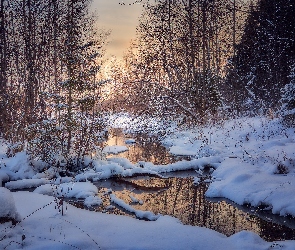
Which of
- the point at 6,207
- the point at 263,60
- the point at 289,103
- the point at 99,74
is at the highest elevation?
the point at 263,60

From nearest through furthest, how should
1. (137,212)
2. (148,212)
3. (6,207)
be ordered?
(6,207) → (148,212) → (137,212)

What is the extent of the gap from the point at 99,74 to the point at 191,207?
9.12m

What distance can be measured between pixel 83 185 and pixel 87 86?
323 centimetres

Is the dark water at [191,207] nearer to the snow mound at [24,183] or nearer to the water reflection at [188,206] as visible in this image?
the water reflection at [188,206]

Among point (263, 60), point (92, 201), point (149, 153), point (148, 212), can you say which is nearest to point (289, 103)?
point (149, 153)

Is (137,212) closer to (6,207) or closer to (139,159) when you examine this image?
(6,207)

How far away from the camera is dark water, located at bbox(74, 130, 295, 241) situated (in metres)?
5.17

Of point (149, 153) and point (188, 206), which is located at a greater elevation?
point (149, 153)

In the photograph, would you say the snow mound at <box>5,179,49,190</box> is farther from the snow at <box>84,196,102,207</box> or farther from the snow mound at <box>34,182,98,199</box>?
the snow at <box>84,196,102,207</box>

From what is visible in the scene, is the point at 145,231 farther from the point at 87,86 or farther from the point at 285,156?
the point at 87,86

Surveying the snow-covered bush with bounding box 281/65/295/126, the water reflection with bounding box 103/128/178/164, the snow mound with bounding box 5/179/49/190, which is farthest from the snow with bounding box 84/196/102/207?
the snow-covered bush with bounding box 281/65/295/126

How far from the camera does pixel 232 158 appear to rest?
9.32 meters

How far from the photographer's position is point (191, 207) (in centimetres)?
621

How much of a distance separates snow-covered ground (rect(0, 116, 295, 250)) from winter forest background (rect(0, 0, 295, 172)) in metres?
1.18
